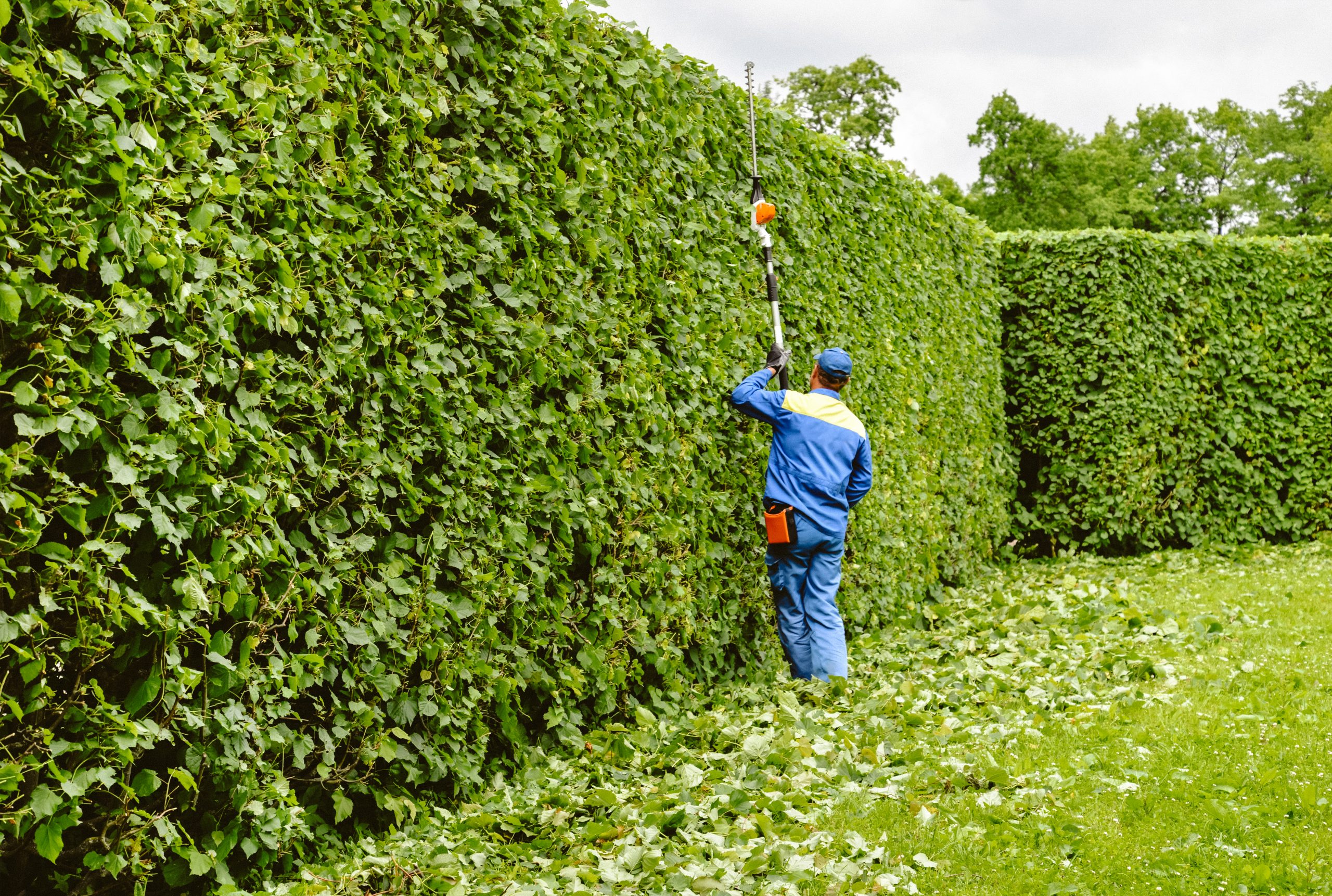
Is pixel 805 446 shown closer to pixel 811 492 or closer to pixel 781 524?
pixel 811 492

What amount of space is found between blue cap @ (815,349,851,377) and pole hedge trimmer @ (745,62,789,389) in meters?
0.24

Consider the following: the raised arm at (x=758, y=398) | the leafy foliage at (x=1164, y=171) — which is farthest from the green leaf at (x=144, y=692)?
the leafy foliage at (x=1164, y=171)

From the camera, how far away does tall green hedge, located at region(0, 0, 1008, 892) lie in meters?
2.87

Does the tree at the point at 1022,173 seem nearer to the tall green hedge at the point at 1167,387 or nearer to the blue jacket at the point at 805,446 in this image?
the tall green hedge at the point at 1167,387

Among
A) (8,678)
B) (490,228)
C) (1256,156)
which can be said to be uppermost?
(1256,156)

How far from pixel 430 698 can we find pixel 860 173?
6122mm

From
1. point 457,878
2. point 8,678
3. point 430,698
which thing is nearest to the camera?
point 8,678

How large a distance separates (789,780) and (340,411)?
259 cm

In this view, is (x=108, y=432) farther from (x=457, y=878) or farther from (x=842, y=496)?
(x=842, y=496)

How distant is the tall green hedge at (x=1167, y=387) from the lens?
12.1 metres

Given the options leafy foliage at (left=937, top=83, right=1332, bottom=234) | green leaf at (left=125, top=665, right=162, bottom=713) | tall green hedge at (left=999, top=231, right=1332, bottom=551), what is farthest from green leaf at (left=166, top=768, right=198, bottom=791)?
leafy foliage at (left=937, top=83, right=1332, bottom=234)

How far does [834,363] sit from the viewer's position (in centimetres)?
669

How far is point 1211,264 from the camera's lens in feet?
41.4

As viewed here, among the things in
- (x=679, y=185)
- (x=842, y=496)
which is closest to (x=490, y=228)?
(x=679, y=185)
